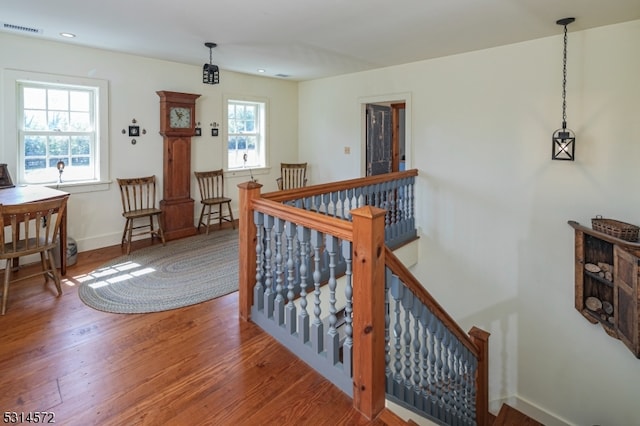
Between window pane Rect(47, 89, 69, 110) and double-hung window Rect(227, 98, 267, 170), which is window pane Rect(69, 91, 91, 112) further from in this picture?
double-hung window Rect(227, 98, 267, 170)

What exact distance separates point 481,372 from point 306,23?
3326 millimetres

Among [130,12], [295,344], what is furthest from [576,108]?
[130,12]

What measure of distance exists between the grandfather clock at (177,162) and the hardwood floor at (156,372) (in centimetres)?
220

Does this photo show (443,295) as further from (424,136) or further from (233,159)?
(233,159)

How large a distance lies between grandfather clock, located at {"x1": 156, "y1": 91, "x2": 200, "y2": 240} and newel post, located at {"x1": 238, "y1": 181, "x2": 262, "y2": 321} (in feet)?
8.91

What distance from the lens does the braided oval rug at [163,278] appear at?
2.99 metres

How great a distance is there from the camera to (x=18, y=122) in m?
3.86

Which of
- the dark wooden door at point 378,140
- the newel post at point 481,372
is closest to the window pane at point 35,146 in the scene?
the dark wooden door at point 378,140

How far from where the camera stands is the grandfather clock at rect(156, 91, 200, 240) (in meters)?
4.83

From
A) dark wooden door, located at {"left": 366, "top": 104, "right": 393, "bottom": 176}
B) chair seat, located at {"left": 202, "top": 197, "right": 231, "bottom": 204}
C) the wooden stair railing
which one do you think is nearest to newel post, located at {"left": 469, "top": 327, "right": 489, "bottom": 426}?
the wooden stair railing

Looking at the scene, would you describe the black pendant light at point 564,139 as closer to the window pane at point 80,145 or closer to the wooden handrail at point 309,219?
the wooden handrail at point 309,219

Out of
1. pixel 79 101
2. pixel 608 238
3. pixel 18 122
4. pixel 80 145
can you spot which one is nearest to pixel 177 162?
pixel 80 145

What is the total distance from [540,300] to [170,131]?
4.91m

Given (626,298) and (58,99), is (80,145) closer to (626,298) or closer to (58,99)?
(58,99)
